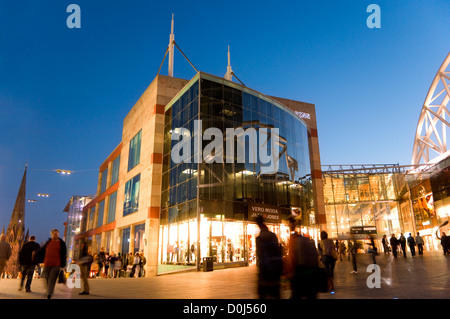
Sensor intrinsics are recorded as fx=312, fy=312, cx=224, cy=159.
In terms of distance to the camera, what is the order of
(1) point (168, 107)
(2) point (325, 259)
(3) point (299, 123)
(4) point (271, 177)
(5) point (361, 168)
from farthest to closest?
(5) point (361, 168) < (3) point (299, 123) < (1) point (168, 107) < (4) point (271, 177) < (2) point (325, 259)

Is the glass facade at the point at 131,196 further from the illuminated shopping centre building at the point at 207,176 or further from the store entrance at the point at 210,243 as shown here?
the store entrance at the point at 210,243

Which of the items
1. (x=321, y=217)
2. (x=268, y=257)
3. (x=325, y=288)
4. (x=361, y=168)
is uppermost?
(x=361, y=168)

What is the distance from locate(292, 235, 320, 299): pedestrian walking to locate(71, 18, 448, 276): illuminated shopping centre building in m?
11.6

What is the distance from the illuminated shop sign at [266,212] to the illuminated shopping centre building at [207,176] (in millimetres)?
92

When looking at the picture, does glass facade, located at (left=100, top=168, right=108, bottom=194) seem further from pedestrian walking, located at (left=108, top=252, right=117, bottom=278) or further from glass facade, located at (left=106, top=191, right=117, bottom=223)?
pedestrian walking, located at (left=108, top=252, right=117, bottom=278)

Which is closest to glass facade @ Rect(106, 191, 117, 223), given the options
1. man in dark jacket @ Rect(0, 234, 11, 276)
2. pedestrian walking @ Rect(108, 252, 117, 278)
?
pedestrian walking @ Rect(108, 252, 117, 278)

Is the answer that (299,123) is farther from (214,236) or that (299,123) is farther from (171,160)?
(214,236)

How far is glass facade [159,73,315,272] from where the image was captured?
24516 millimetres

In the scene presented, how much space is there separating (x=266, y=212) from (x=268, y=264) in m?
22.1

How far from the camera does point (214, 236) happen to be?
79.5 feet

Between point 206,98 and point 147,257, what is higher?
point 206,98

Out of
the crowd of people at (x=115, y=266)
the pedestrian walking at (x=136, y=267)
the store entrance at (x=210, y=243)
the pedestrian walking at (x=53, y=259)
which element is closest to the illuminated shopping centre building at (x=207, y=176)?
the store entrance at (x=210, y=243)
